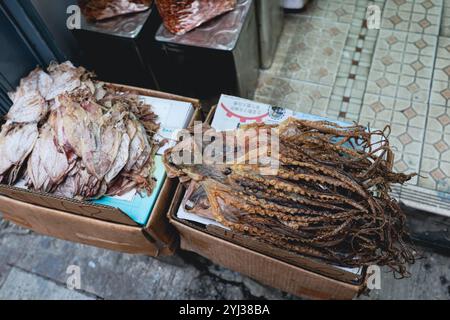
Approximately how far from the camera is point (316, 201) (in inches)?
61.1

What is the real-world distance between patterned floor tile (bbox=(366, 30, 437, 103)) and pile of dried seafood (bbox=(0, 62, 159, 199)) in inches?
70.0

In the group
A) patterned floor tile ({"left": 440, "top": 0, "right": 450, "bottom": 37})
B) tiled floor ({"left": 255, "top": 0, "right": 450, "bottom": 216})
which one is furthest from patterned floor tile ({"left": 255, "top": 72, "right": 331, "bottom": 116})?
patterned floor tile ({"left": 440, "top": 0, "right": 450, "bottom": 37})

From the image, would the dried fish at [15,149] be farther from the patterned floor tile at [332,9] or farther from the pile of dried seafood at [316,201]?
the patterned floor tile at [332,9]

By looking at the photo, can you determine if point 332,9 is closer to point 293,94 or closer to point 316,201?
point 293,94

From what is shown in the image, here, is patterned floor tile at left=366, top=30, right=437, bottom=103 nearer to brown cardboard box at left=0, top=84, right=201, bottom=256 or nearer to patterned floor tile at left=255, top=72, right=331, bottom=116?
patterned floor tile at left=255, top=72, right=331, bottom=116

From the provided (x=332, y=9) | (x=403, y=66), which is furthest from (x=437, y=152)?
(x=332, y=9)

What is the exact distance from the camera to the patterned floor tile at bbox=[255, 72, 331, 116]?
275cm

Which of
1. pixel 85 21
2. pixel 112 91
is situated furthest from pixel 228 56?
pixel 85 21

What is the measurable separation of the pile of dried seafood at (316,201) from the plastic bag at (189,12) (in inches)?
37.4

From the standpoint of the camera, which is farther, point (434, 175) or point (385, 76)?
point (385, 76)

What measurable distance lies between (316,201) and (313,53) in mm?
1820

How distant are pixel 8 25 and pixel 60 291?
1729 millimetres

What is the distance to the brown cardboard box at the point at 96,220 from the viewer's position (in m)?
1.74

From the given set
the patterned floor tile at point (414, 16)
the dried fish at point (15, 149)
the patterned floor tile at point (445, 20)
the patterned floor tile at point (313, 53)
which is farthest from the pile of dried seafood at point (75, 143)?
the patterned floor tile at point (445, 20)
